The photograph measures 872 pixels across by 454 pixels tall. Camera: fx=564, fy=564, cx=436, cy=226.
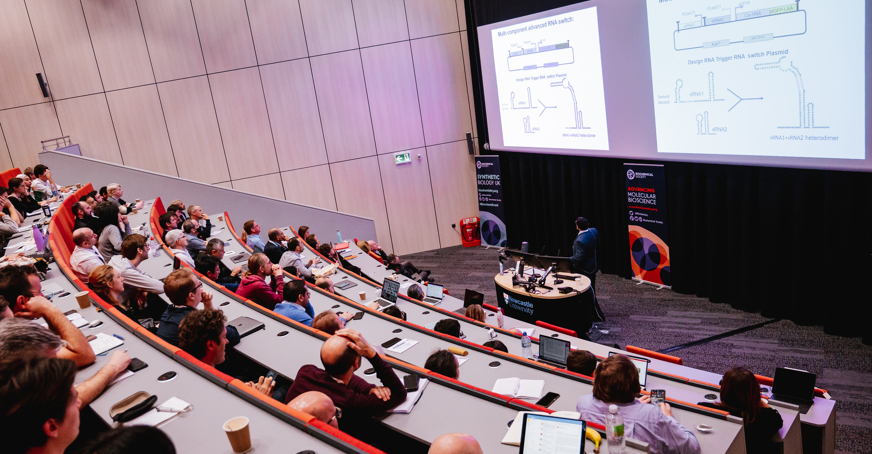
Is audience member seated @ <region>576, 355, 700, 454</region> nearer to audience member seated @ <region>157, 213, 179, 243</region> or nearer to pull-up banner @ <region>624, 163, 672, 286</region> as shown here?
pull-up banner @ <region>624, 163, 672, 286</region>

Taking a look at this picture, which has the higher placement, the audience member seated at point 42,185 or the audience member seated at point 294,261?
the audience member seated at point 42,185

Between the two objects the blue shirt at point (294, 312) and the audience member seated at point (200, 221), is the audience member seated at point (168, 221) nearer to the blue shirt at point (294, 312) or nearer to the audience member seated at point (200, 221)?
the audience member seated at point (200, 221)

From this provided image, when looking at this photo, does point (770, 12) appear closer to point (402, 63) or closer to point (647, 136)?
point (647, 136)

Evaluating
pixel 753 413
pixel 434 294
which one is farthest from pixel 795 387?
pixel 434 294

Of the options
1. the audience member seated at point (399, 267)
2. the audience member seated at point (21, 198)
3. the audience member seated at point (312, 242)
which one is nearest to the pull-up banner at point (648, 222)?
the audience member seated at point (399, 267)

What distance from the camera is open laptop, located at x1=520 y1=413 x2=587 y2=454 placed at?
2.22 m

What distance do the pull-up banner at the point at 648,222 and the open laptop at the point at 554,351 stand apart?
4411 mm

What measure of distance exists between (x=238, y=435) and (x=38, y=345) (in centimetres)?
87

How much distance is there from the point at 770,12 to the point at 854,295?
3.02 meters

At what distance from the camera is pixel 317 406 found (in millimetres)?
2295

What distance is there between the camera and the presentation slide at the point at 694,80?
5324 millimetres

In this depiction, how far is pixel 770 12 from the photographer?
5.71 meters

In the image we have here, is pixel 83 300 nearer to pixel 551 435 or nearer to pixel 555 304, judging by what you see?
pixel 551 435

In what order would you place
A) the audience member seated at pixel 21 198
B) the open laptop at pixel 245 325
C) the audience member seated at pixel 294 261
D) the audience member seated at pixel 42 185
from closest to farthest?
the open laptop at pixel 245 325
the audience member seated at pixel 294 261
the audience member seated at pixel 21 198
the audience member seated at pixel 42 185
